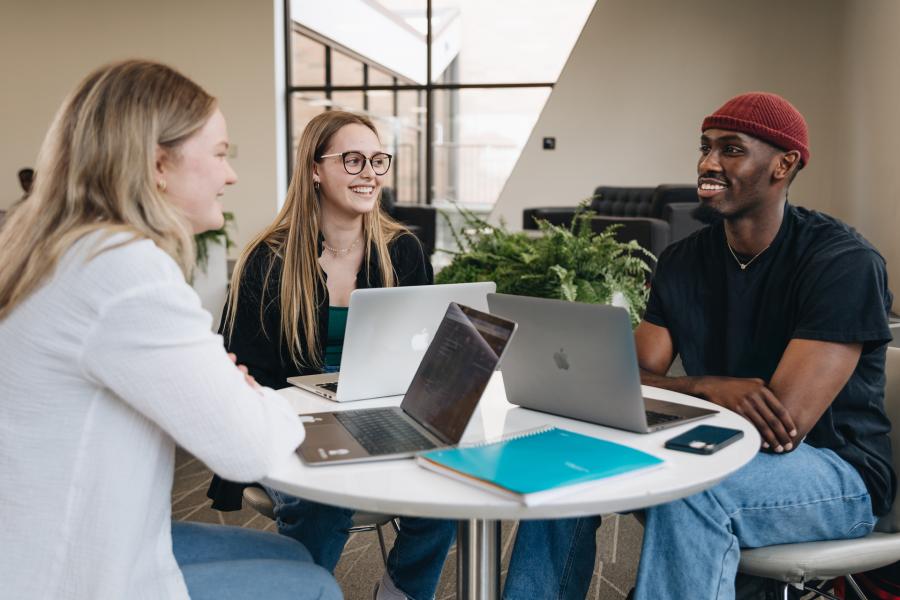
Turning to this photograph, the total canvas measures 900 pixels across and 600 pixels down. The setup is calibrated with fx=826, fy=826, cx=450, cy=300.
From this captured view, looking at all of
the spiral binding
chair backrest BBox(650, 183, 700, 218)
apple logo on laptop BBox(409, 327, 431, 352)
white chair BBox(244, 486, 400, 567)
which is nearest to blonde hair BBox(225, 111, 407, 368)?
white chair BBox(244, 486, 400, 567)

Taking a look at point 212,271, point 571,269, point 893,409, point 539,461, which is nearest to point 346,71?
point 212,271

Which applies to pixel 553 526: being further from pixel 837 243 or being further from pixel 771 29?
pixel 771 29

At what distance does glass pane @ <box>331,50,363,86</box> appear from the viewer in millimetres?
9422

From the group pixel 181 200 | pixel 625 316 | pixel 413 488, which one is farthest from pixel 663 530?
pixel 181 200

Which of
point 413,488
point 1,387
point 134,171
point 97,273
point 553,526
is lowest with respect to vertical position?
point 553,526

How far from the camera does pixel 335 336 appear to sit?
2.08 meters

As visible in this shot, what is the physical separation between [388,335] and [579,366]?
388mm

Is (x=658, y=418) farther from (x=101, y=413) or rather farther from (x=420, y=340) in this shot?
(x=101, y=413)

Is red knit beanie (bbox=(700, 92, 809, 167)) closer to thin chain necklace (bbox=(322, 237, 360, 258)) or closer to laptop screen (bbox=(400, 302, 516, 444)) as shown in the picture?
laptop screen (bbox=(400, 302, 516, 444))

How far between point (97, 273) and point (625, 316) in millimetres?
757

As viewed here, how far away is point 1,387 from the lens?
1.08 metres

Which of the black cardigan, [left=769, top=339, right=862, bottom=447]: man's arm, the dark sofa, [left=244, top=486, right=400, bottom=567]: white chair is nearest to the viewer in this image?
[left=769, top=339, right=862, bottom=447]: man's arm

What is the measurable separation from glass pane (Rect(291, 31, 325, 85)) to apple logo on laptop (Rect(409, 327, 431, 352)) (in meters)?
8.24

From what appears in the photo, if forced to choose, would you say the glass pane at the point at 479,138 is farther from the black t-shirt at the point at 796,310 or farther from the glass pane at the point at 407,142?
the black t-shirt at the point at 796,310
